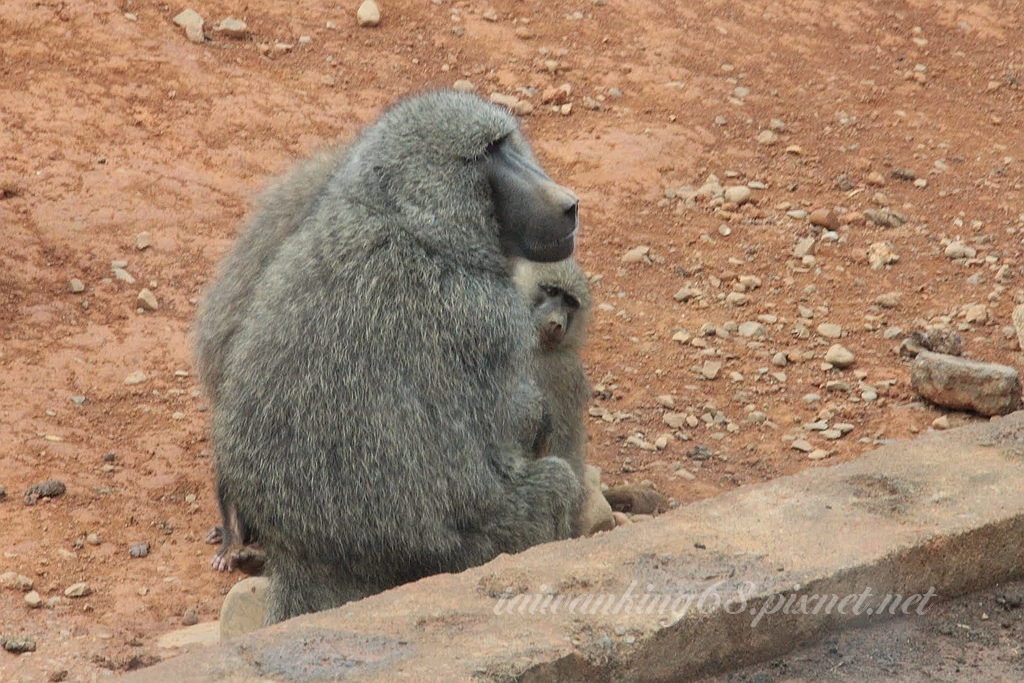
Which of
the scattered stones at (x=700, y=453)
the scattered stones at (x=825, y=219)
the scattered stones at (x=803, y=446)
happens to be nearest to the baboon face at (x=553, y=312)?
the scattered stones at (x=700, y=453)

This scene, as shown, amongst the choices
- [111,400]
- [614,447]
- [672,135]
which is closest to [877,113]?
[672,135]

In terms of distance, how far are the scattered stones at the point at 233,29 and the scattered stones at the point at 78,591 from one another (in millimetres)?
4764

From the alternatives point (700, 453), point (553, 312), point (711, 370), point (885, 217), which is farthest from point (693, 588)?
point (885, 217)

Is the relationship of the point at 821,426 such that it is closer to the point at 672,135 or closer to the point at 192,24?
the point at 672,135

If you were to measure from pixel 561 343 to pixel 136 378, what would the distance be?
2.11m

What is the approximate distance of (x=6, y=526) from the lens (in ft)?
17.5

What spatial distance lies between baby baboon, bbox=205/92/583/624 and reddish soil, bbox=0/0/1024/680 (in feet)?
2.63

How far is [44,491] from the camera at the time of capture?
18.1ft

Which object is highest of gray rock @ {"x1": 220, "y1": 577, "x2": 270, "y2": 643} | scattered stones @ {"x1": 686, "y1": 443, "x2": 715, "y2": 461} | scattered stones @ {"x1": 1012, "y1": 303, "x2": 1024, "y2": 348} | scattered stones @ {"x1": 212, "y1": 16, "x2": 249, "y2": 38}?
scattered stones @ {"x1": 212, "y1": 16, "x2": 249, "y2": 38}

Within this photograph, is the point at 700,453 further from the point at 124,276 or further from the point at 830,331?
the point at 124,276

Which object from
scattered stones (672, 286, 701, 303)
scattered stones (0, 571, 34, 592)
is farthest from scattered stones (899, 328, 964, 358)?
scattered stones (0, 571, 34, 592)

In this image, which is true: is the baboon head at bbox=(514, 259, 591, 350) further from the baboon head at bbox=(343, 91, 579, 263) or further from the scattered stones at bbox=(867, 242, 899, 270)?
the scattered stones at bbox=(867, 242, 899, 270)

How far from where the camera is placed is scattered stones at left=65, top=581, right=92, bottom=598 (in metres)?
4.98

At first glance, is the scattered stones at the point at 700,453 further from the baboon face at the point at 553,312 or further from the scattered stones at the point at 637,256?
the scattered stones at the point at 637,256
